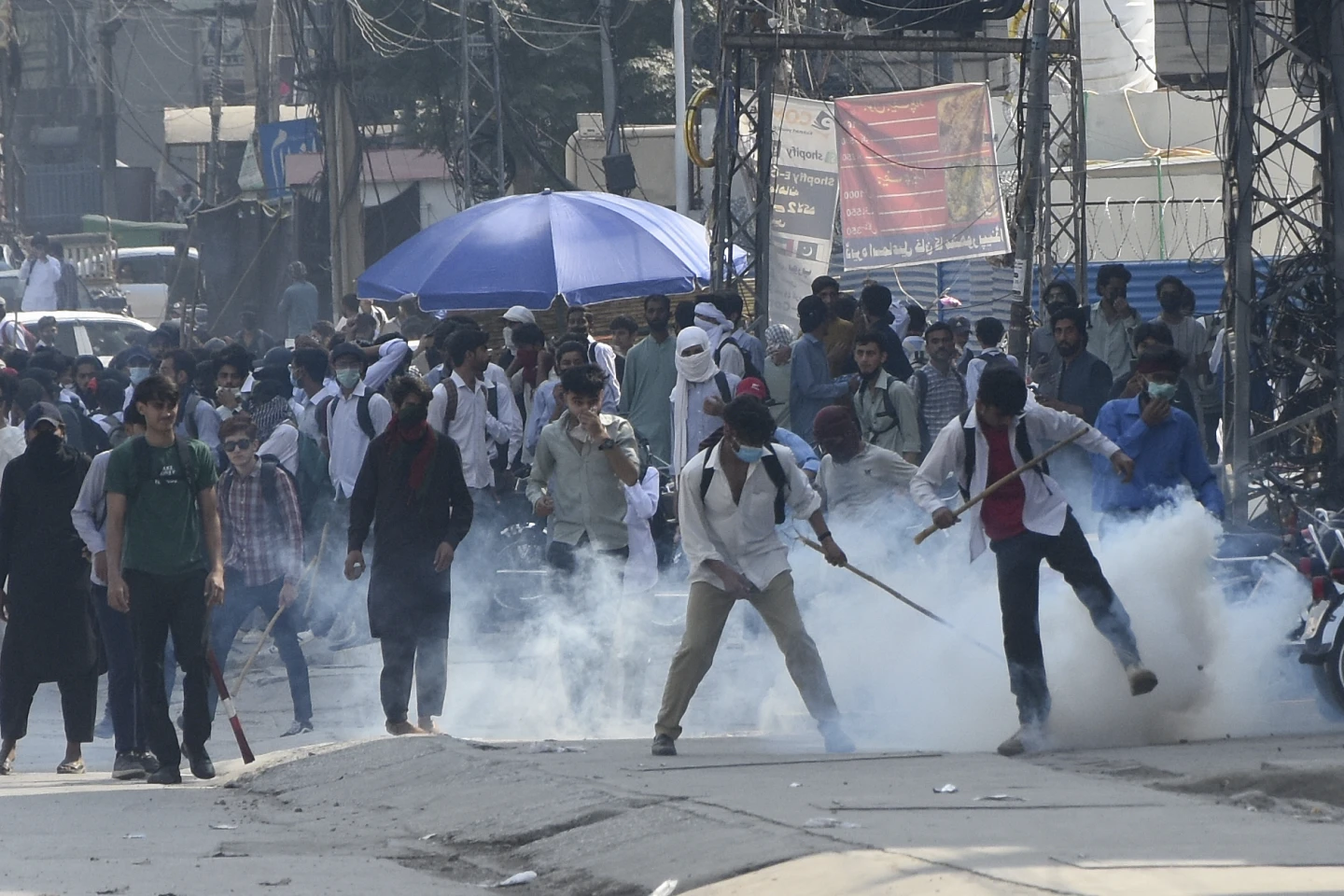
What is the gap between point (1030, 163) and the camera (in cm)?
1463

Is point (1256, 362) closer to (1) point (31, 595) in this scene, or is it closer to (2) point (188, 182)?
(1) point (31, 595)

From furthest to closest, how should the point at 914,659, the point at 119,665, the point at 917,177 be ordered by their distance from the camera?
the point at 917,177, the point at 914,659, the point at 119,665

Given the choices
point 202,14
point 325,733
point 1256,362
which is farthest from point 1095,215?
point 202,14

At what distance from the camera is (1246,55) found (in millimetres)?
11062

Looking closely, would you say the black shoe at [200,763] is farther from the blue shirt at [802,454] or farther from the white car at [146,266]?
the white car at [146,266]

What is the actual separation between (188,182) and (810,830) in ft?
137

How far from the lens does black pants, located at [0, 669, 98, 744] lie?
29.3 feet

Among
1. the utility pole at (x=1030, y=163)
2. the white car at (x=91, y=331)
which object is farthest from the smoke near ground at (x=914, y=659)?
the white car at (x=91, y=331)

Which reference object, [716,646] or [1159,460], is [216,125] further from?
[716,646]

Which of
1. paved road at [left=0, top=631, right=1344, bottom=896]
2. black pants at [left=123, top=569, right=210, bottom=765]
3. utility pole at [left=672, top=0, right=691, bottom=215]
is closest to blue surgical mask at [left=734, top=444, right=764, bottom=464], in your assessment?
paved road at [left=0, top=631, right=1344, bottom=896]

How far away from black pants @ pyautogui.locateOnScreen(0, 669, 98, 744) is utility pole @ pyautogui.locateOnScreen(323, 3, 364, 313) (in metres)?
15.1

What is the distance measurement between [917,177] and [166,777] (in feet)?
27.9

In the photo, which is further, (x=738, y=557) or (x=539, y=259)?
(x=539, y=259)

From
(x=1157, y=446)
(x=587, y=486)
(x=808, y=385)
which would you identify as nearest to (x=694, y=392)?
(x=808, y=385)
